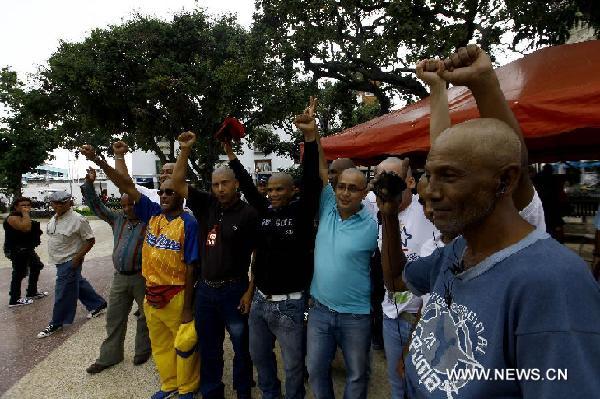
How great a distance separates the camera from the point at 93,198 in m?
4.19

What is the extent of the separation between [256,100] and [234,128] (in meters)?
12.0

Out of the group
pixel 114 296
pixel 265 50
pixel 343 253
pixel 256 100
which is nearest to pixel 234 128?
pixel 343 253

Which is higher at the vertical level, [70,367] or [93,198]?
[93,198]

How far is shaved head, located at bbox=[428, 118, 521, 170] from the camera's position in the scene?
1.00 metres

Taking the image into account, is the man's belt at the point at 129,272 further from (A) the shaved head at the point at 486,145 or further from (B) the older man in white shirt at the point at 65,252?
(A) the shaved head at the point at 486,145

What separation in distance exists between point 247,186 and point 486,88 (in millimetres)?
2268

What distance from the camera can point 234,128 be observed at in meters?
3.37

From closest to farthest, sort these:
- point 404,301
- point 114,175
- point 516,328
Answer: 1. point 516,328
2. point 404,301
3. point 114,175

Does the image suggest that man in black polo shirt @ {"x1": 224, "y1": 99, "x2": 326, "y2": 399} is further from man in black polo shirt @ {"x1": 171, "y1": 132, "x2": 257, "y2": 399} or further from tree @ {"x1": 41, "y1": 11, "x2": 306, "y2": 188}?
tree @ {"x1": 41, "y1": 11, "x2": 306, "y2": 188}

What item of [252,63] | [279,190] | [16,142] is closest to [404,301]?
[279,190]

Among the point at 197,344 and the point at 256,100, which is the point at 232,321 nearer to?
the point at 197,344

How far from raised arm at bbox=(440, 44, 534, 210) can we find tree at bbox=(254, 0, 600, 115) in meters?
6.68

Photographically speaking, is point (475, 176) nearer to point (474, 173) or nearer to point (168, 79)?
point (474, 173)

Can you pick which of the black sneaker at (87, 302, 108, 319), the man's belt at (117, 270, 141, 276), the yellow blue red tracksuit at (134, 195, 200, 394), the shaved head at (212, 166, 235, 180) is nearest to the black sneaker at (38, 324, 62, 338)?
the black sneaker at (87, 302, 108, 319)
